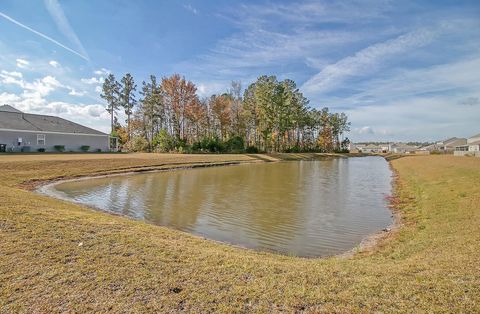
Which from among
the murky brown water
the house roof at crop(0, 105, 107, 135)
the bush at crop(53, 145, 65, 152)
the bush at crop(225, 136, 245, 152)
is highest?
the house roof at crop(0, 105, 107, 135)

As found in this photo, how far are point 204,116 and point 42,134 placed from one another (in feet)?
102

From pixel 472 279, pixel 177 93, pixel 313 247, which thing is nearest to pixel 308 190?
pixel 313 247

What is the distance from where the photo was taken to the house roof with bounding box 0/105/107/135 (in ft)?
116

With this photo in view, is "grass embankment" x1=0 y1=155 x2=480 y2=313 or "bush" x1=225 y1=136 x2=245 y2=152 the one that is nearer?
"grass embankment" x1=0 y1=155 x2=480 y2=313

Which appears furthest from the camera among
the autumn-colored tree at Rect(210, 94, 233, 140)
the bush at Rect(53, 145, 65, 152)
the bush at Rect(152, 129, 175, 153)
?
the autumn-colored tree at Rect(210, 94, 233, 140)

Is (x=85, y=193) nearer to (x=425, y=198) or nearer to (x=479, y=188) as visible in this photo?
(x=425, y=198)

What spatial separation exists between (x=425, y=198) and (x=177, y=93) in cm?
4683

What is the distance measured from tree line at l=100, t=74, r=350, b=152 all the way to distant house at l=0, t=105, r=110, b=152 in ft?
37.7

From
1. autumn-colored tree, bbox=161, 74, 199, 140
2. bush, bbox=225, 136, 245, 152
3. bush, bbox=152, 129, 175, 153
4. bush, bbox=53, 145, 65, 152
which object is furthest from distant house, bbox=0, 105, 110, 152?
bush, bbox=225, 136, 245, 152

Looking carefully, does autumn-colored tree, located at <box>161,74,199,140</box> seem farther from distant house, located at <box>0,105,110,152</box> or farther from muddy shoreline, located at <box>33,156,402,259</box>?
muddy shoreline, located at <box>33,156,402,259</box>

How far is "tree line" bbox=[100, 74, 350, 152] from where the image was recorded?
54.3 meters

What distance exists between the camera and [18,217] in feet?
22.5

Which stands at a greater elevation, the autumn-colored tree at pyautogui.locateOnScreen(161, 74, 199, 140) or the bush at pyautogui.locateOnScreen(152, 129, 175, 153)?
the autumn-colored tree at pyautogui.locateOnScreen(161, 74, 199, 140)

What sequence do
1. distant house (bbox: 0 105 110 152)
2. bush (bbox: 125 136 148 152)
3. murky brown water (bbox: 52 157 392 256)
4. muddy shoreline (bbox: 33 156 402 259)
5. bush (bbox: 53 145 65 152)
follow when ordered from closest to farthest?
1. muddy shoreline (bbox: 33 156 402 259)
2. murky brown water (bbox: 52 157 392 256)
3. distant house (bbox: 0 105 110 152)
4. bush (bbox: 53 145 65 152)
5. bush (bbox: 125 136 148 152)
